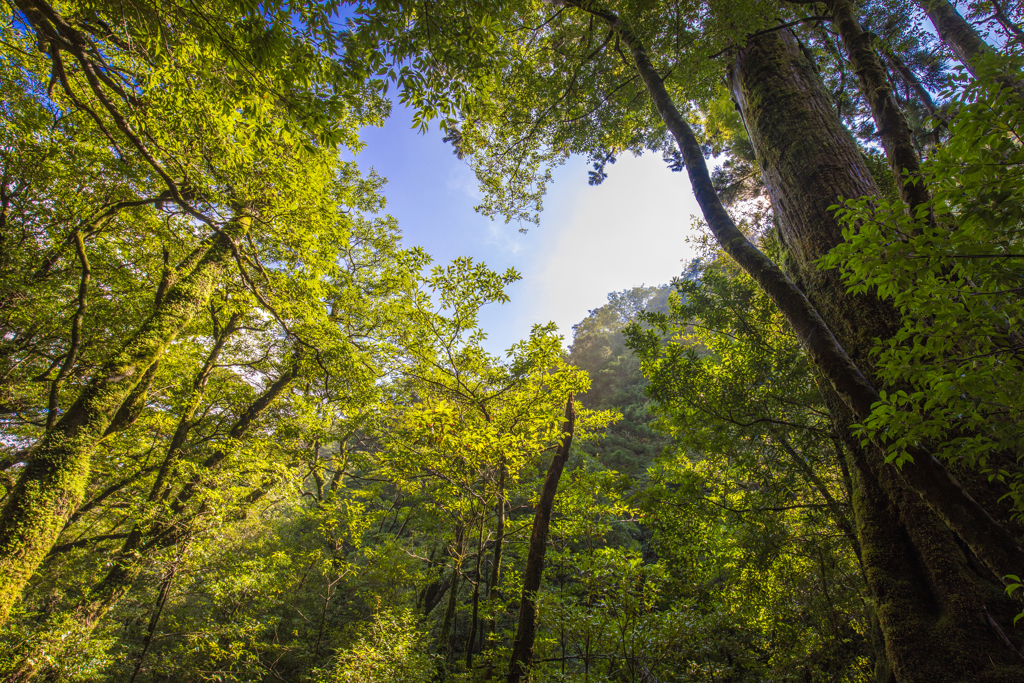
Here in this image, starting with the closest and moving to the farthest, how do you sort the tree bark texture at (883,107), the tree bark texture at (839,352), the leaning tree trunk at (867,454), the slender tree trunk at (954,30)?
the tree bark texture at (839,352) < the leaning tree trunk at (867,454) < the tree bark texture at (883,107) < the slender tree trunk at (954,30)

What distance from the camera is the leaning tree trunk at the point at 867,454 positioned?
143cm

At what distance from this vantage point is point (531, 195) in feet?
20.2

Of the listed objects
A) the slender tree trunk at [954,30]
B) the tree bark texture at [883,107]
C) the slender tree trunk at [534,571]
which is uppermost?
the slender tree trunk at [954,30]

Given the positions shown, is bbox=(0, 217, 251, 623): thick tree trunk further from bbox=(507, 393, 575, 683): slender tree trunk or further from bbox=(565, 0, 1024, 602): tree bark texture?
bbox=(507, 393, 575, 683): slender tree trunk

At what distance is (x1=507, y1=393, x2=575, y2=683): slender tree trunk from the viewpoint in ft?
14.3

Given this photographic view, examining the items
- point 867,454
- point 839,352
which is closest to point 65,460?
point 839,352

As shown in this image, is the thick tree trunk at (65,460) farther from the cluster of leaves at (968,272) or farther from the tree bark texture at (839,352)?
the cluster of leaves at (968,272)

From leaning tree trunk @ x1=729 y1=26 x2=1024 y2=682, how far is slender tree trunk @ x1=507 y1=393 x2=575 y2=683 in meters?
3.39

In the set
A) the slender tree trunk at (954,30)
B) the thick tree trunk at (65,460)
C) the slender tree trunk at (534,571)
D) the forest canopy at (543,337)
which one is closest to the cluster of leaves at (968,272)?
the forest canopy at (543,337)

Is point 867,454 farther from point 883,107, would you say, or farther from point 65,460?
point 65,460

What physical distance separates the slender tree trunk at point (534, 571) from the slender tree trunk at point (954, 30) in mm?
9670

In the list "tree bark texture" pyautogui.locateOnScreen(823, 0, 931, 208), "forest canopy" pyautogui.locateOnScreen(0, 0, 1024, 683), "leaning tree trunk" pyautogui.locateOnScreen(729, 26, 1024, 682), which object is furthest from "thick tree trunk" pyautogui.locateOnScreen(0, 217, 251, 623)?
"tree bark texture" pyautogui.locateOnScreen(823, 0, 931, 208)

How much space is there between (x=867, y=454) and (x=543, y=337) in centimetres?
349

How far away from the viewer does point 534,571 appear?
529 centimetres
